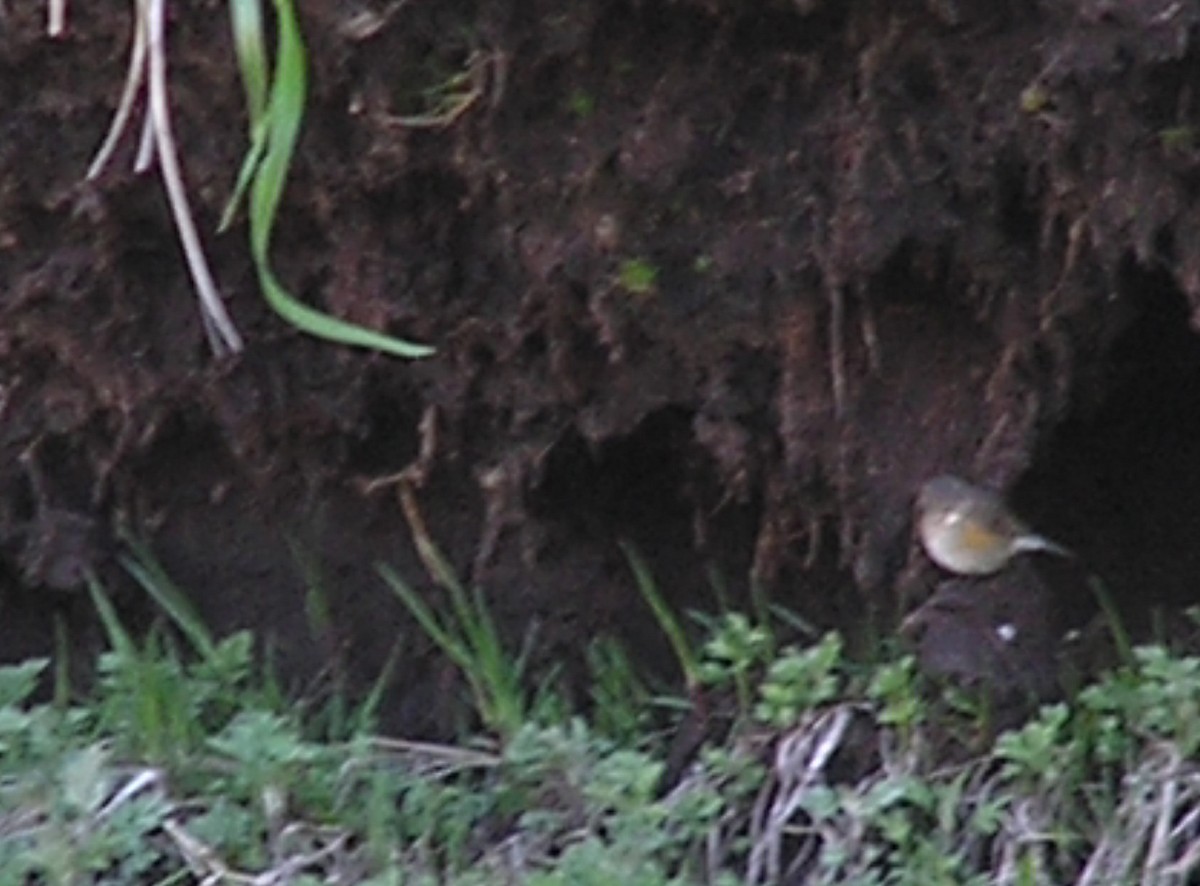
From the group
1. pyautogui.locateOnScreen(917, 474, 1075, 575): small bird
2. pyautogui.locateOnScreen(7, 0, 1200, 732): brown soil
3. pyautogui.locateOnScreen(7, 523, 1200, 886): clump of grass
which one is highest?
pyautogui.locateOnScreen(7, 0, 1200, 732): brown soil

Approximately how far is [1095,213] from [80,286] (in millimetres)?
1142

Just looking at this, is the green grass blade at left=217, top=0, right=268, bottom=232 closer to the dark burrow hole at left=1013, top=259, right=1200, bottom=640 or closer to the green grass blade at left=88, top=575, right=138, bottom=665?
the green grass blade at left=88, top=575, right=138, bottom=665

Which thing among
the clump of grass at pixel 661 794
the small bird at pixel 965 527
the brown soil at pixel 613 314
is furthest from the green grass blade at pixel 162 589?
the small bird at pixel 965 527

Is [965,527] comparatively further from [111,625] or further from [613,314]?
[111,625]

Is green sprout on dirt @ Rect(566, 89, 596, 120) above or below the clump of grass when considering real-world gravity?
above

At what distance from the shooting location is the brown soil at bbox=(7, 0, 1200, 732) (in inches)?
114

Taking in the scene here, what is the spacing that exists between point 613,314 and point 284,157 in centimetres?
42

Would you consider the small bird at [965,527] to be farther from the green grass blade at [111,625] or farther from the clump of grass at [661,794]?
the green grass blade at [111,625]

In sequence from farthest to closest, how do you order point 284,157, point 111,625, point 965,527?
1. point 111,625
2. point 965,527
3. point 284,157

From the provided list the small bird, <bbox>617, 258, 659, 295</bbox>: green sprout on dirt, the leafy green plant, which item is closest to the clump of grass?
the leafy green plant

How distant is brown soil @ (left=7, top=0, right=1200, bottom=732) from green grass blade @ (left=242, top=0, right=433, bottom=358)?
0.48 feet

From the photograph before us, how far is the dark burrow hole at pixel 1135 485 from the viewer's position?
3.14 meters

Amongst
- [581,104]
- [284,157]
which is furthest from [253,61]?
[581,104]

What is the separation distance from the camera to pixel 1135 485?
321 cm
